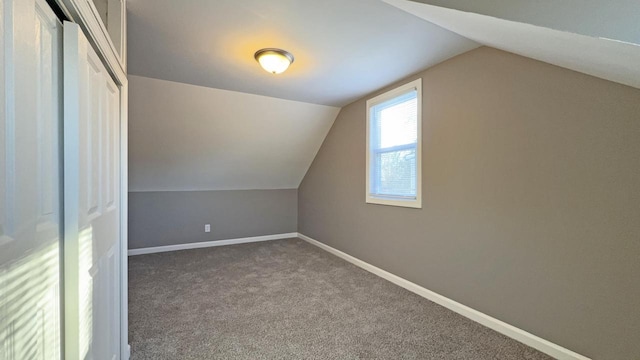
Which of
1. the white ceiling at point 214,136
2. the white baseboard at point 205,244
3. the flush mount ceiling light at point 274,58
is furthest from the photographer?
the white baseboard at point 205,244

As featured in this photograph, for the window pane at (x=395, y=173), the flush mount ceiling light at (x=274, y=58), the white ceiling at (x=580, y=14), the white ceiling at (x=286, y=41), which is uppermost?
the white ceiling at (x=286, y=41)

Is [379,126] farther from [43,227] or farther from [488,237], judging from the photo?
[43,227]

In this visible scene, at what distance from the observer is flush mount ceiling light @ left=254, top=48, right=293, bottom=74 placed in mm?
2186

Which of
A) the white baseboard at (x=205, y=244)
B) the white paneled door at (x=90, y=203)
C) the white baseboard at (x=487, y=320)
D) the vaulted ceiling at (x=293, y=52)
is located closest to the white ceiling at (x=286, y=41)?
the vaulted ceiling at (x=293, y=52)

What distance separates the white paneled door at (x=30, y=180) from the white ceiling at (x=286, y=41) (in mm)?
1094

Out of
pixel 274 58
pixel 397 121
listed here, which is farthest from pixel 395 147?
pixel 274 58

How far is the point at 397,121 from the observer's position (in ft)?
9.88

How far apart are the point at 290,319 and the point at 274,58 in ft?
6.90

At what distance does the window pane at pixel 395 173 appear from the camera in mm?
2834

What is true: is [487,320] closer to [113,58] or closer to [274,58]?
[274,58]

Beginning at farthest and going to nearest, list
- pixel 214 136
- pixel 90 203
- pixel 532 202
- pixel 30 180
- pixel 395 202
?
pixel 214 136 → pixel 395 202 → pixel 532 202 → pixel 90 203 → pixel 30 180

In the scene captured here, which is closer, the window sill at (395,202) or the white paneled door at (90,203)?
the white paneled door at (90,203)

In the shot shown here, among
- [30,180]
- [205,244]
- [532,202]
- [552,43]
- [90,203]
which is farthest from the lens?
[205,244]

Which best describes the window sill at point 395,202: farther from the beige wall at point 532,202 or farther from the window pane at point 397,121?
the window pane at point 397,121
